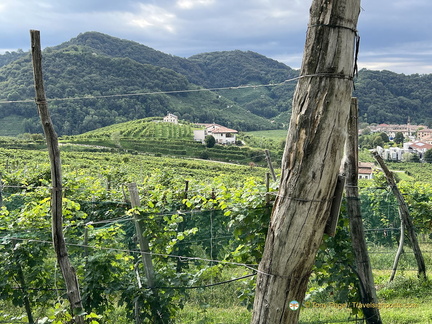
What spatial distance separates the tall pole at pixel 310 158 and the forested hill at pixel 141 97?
255 feet

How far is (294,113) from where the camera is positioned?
2578mm

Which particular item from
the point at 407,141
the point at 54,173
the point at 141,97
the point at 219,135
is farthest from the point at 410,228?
the point at 141,97

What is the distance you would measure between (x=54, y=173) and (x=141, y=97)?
336ft

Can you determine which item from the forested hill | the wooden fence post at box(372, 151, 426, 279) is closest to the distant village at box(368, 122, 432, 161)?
the forested hill

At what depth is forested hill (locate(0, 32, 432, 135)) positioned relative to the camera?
8425 centimetres

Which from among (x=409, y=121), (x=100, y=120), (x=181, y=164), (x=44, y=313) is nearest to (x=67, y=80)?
(x=100, y=120)

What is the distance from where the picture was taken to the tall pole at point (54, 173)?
2893 mm

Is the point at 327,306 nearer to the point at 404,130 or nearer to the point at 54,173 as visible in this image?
the point at 54,173

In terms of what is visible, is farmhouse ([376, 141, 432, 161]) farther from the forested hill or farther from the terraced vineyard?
the terraced vineyard

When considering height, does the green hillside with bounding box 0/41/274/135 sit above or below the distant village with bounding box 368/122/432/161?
above

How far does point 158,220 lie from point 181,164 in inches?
1565

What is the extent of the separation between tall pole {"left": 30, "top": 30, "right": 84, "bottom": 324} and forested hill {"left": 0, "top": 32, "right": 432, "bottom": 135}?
76.7 meters

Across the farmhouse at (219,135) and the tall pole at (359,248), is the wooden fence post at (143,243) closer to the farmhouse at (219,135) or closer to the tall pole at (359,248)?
the tall pole at (359,248)

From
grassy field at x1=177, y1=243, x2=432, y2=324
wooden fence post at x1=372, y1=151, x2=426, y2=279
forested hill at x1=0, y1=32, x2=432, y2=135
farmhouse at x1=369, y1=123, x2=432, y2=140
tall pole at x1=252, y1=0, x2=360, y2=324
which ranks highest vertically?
forested hill at x1=0, y1=32, x2=432, y2=135
